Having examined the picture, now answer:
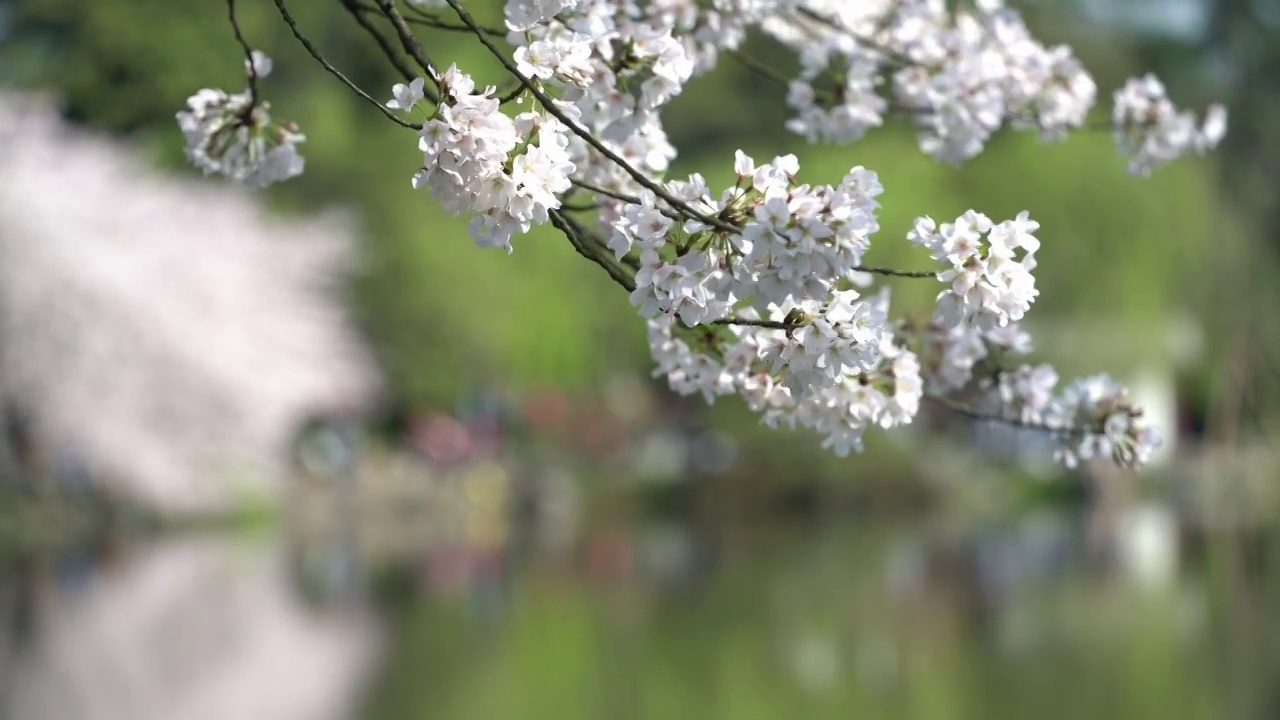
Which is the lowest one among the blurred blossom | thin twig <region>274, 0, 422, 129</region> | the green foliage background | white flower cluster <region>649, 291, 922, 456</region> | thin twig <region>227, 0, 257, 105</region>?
white flower cluster <region>649, 291, 922, 456</region>

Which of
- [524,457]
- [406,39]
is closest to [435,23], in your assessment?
[406,39]

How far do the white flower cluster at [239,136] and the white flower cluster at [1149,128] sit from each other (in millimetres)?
1789

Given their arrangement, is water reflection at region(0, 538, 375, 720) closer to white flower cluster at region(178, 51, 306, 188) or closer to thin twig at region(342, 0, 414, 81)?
white flower cluster at region(178, 51, 306, 188)

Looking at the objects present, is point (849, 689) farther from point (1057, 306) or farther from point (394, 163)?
point (1057, 306)

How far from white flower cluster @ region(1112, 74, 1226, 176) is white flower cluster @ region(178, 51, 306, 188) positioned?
1.79 meters

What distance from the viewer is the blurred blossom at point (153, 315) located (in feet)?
63.5

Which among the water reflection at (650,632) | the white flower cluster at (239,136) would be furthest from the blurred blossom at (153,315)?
the white flower cluster at (239,136)

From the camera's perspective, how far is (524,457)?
95.4 ft

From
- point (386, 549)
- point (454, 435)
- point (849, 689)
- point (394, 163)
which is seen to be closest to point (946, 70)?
point (849, 689)

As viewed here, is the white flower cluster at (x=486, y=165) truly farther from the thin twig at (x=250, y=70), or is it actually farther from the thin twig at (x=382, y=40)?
the thin twig at (x=250, y=70)

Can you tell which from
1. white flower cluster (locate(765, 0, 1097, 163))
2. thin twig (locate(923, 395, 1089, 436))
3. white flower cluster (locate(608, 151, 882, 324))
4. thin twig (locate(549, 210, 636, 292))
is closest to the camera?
white flower cluster (locate(608, 151, 882, 324))

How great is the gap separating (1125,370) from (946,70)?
25.0 meters

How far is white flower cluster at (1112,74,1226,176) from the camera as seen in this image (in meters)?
4.29

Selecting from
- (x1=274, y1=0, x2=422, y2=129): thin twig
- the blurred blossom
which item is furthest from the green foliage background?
(x1=274, y1=0, x2=422, y2=129): thin twig
